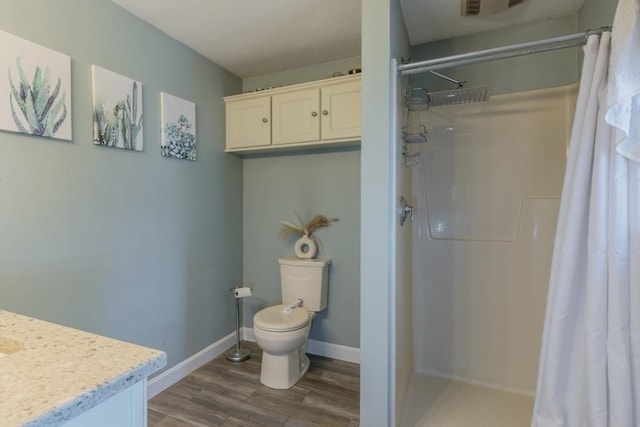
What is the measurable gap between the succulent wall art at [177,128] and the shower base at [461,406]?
2.14 meters

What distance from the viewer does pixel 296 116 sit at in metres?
2.39

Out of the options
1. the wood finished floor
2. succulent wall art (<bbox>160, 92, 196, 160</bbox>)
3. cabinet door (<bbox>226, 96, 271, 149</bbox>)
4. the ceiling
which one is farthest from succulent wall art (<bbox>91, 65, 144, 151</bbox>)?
the wood finished floor

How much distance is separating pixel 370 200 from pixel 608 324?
0.99 metres

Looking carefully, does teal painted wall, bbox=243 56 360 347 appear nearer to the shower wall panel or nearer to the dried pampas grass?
the dried pampas grass

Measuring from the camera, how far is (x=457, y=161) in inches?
87.0

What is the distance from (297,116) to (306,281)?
123 cm

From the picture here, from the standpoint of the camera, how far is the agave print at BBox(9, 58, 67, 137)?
1400 millimetres

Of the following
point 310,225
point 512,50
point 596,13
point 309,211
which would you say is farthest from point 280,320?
point 596,13

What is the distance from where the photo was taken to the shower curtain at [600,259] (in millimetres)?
1066

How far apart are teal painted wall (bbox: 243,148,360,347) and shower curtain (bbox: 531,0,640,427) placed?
1.38 metres

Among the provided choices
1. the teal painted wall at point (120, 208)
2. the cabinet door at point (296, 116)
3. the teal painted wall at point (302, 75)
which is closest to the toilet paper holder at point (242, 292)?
the teal painted wall at point (120, 208)

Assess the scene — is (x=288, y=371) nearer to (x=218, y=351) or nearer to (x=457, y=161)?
(x=218, y=351)

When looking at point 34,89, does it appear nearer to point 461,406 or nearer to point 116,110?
point 116,110

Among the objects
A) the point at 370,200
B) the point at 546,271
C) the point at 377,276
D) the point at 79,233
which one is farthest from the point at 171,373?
the point at 546,271
